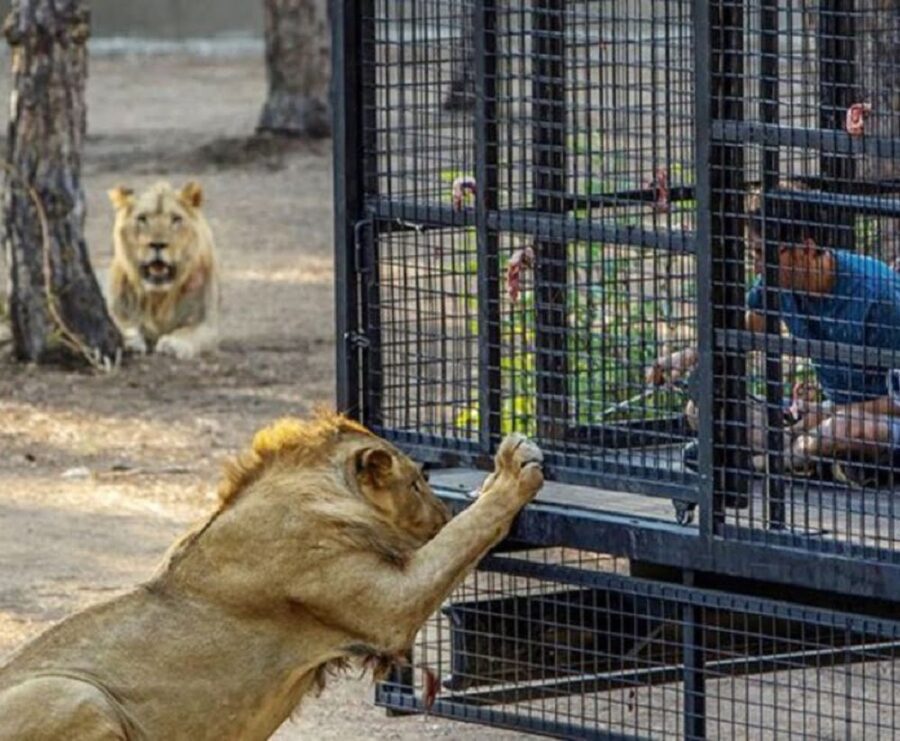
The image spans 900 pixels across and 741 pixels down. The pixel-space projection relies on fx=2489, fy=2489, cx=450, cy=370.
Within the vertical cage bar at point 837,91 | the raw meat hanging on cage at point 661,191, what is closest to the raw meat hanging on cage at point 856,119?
the vertical cage bar at point 837,91

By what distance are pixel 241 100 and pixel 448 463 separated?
64.2 ft

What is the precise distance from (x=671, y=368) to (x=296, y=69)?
15.2 metres

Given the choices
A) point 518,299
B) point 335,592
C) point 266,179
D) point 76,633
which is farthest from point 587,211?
point 266,179

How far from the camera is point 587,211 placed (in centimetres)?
652

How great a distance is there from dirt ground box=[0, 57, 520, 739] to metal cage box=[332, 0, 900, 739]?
710 mm

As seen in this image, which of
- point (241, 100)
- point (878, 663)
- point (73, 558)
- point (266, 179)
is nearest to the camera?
point (878, 663)

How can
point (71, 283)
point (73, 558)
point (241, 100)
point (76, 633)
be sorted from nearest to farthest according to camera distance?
point (76, 633), point (73, 558), point (71, 283), point (241, 100)

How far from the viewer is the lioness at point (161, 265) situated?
14.1 metres

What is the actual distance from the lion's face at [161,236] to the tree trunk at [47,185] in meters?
1.92

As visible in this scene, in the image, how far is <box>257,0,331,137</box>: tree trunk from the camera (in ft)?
69.9

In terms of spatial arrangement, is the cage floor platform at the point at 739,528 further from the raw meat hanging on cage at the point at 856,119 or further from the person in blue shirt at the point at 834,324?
the raw meat hanging on cage at the point at 856,119

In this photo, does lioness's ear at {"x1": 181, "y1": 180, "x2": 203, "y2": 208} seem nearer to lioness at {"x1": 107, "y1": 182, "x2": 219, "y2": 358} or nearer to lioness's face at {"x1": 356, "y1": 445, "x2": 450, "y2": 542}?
lioness at {"x1": 107, "y1": 182, "x2": 219, "y2": 358}

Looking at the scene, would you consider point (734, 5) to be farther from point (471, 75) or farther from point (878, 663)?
point (878, 663)

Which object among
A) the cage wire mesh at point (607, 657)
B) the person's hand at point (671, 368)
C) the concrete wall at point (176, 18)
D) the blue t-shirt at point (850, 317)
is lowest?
the cage wire mesh at point (607, 657)
